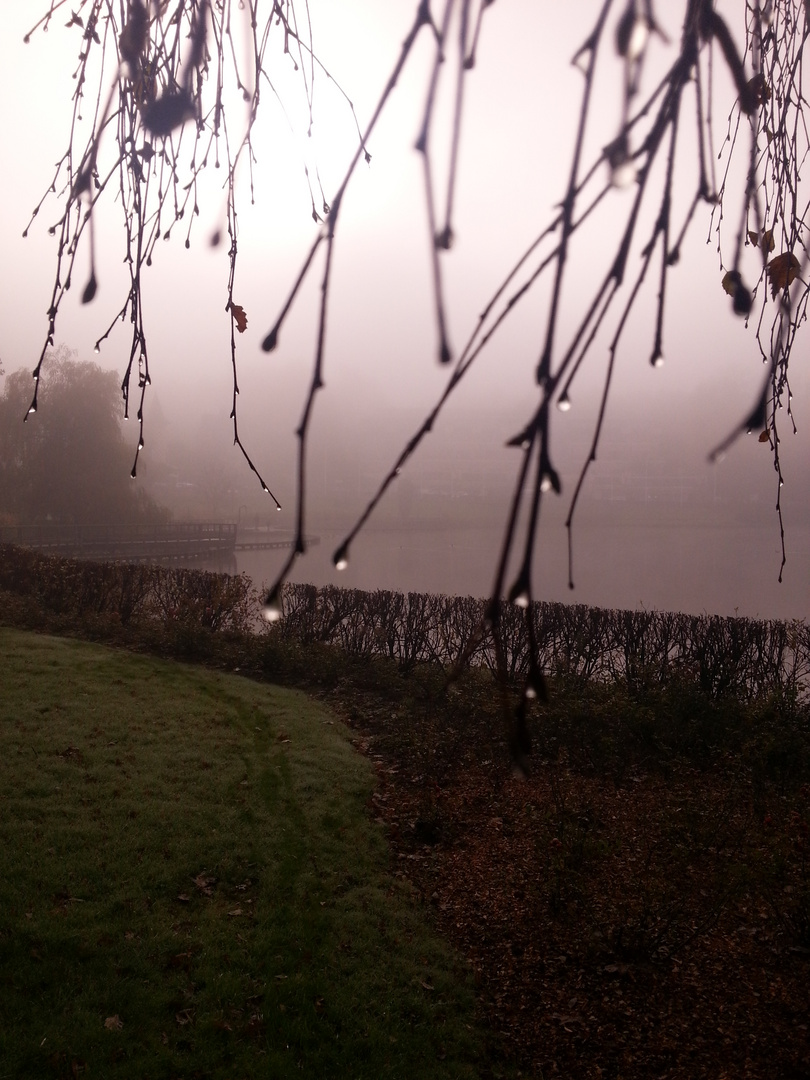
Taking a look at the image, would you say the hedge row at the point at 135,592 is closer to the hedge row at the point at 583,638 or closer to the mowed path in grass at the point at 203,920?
the hedge row at the point at 583,638

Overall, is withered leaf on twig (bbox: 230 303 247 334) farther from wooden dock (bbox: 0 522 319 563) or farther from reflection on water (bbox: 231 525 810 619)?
wooden dock (bbox: 0 522 319 563)

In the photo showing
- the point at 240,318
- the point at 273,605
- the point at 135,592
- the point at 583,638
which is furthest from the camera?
the point at 135,592

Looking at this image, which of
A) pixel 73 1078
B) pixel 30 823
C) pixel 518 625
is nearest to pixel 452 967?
pixel 73 1078

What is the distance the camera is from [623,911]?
4418 mm

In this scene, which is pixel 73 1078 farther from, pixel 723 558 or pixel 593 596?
pixel 723 558

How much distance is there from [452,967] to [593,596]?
15629 millimetres

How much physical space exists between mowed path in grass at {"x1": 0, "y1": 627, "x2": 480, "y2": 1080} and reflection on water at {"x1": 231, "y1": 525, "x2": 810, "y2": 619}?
340 cm

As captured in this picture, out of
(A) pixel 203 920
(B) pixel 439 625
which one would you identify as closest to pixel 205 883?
(A) pixel 203 920

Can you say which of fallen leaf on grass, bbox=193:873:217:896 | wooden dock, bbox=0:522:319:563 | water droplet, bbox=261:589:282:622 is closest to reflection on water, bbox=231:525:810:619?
wooden dock, bbox=0:522:319:563

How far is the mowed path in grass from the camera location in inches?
136

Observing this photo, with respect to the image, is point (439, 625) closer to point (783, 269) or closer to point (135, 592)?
point (135, 592)

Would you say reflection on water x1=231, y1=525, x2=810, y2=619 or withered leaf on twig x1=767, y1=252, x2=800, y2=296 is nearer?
withered leaf on twig x1=767, y1=252, x2=800, y2=296

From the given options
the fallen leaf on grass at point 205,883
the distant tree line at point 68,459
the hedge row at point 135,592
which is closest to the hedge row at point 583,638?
the hedge row at point 135,592

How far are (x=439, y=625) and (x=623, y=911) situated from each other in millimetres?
7357
